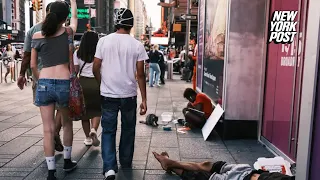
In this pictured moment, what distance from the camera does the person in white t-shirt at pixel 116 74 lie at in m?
4.24

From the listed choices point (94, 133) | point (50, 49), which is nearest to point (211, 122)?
point (94, 133)

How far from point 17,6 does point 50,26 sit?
467 ft

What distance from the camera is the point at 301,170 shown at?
2.94 metres

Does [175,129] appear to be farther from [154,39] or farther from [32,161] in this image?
[154,39]

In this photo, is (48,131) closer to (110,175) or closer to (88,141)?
(110,175)

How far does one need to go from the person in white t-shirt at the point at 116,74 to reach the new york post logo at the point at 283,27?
6.46 feet

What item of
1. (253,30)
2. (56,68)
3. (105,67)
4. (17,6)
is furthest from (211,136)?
(17,6)

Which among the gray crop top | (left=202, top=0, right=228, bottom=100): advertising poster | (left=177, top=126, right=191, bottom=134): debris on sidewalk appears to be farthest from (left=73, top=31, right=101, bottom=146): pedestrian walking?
(left=202, top=0, right=228, bottom=100): advertising poster

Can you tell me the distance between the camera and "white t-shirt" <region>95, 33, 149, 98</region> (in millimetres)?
4230

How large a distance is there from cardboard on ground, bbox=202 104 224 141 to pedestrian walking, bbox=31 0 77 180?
2.94 meters

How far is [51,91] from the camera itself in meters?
4.03

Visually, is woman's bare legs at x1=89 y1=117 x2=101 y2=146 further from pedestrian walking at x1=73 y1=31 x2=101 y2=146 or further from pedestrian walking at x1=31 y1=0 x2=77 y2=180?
pedestrian walking at x1=31 y1=0 x2=77 y2=180

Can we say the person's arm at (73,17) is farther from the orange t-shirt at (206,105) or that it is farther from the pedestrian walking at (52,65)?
the orange t-shirt at (206,105)

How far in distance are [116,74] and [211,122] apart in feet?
9.46
